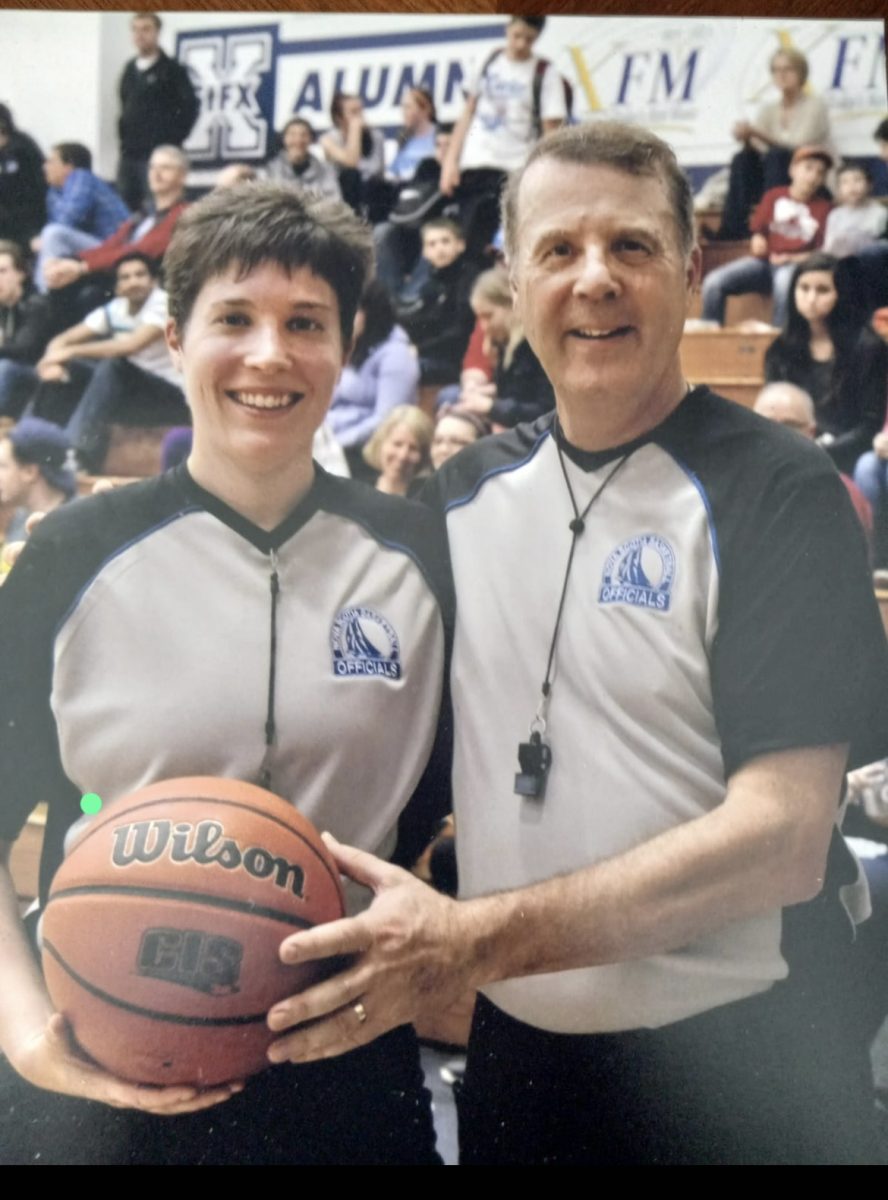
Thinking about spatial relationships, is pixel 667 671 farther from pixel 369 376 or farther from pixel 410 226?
pixel 410 226

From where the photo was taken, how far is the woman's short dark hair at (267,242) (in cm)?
135

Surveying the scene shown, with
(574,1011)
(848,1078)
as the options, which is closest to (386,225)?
(574,1011)

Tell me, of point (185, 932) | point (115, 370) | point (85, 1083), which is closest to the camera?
point (185, 932)

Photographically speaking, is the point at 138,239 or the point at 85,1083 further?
the point at 138,239

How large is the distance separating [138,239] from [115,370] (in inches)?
7.0

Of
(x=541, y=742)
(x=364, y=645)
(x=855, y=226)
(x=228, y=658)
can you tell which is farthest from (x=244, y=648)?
(x=855, y=226)

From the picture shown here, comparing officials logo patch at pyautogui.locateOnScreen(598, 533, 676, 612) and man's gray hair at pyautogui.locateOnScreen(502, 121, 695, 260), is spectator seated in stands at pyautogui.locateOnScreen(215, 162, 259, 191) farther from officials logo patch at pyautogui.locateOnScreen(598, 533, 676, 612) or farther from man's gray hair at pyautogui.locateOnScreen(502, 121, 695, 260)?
officials logo patch at pyautogui.locateOnScreen(598, 533, 676, 612)

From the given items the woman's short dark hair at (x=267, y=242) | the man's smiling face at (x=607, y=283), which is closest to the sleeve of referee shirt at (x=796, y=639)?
the man's smiling face at (x=607, y=283)

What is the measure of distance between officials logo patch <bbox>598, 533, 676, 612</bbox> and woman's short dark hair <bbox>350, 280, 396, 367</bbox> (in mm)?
413

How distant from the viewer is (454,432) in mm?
1435

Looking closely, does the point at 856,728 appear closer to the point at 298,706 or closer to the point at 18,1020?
the point at 298,706

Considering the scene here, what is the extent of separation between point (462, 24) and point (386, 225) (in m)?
0.32

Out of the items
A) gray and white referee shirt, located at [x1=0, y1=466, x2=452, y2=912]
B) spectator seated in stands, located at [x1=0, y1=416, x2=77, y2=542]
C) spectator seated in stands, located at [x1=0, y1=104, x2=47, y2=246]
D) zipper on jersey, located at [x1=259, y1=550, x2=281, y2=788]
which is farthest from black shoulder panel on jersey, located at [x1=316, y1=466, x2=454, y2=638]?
spectator seated in stands, located at [x1=0, y1=104, x2=47, y2=246]

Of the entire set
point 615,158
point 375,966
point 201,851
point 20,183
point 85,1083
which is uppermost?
point 615,158
